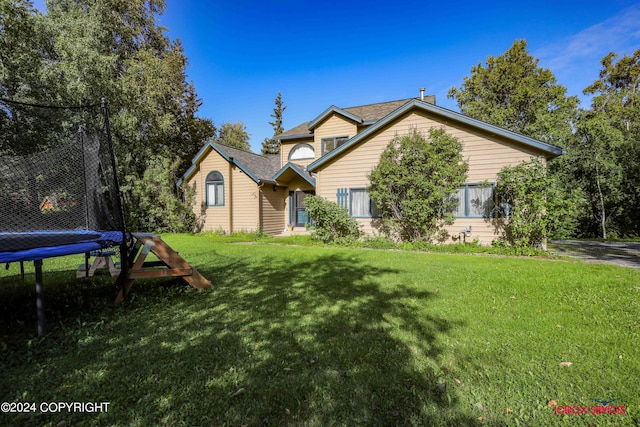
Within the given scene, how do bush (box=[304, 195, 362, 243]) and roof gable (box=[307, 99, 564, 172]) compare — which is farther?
bush (box=[304, 195, 362, 243])

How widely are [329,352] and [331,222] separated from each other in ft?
26.7

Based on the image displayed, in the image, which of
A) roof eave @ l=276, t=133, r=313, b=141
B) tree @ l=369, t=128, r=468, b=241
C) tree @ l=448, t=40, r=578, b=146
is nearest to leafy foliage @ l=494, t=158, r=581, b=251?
tree @ l=369, t=128, r=468, b=241

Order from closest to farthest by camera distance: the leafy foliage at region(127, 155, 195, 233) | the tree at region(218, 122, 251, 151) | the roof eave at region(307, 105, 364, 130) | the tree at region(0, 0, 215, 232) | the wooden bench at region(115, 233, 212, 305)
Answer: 1. the wooden bench at region(115, 233, 212, 305)
2. the tree at region(0, 0, 215, 232)
3. the roof eave at region(307, 105, 364, 130)
4. the leafy foliage at region(127, 155, 195, 233)
5. the tree at region(218, 122, 251, 151)

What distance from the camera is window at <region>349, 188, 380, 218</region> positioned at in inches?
436

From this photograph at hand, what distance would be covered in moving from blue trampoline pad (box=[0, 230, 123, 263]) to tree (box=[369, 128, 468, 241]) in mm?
8235

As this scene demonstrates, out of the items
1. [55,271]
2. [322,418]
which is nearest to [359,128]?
[55,271]

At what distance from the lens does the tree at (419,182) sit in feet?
31.2

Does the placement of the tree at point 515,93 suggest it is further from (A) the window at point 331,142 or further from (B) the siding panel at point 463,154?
(B) the siding panel at point 463,154

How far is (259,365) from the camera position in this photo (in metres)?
2.59

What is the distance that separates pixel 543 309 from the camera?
155 inches

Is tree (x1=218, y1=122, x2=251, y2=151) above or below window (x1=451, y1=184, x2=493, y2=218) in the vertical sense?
above

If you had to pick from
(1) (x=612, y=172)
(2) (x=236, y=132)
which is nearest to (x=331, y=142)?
(1) (x=612, y=172)

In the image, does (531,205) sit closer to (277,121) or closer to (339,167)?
(339,167)

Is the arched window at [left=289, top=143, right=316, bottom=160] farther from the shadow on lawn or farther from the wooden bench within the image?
the shadow on lawn
